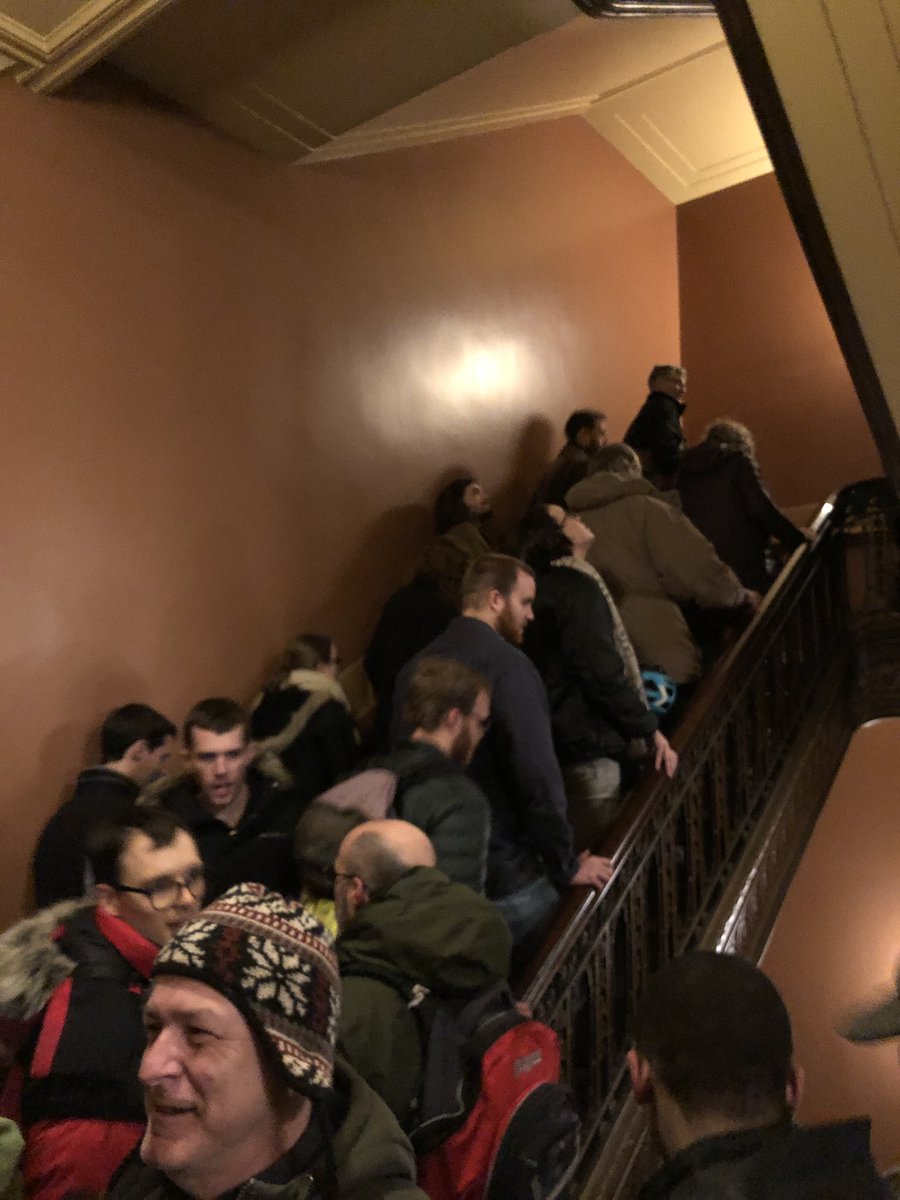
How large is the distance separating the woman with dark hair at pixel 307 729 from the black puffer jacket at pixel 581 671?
2.00 feet

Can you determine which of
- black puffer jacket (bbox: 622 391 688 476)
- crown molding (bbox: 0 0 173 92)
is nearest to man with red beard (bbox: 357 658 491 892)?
crown molding (bbox: 0 0 173 92)

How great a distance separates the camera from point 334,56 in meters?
3.35

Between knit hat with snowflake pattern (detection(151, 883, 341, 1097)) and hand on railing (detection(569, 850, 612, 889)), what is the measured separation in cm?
131

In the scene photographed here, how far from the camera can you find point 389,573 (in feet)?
15.1

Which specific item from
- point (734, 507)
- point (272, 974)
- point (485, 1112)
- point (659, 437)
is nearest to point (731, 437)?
point (734, 507)

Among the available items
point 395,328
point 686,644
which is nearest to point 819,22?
point 686,644

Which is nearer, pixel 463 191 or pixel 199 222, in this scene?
pixel 199 222

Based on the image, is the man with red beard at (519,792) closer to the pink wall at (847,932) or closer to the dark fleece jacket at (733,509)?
the dark fleece jacket at (733,509)

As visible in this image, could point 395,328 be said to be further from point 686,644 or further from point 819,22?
point 819,22

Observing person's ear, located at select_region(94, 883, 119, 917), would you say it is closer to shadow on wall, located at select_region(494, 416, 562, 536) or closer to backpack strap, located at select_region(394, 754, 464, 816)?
backpack strap, located at select_region(394, 754, 464, 816)

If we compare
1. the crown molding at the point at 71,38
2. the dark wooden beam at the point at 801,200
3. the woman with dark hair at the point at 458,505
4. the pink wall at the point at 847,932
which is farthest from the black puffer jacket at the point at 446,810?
the pink wall at the point at 847,932

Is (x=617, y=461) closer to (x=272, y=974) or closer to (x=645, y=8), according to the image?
(x=645, y=8)

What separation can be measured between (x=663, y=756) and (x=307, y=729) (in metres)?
1.04

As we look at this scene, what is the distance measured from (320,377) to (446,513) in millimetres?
771
